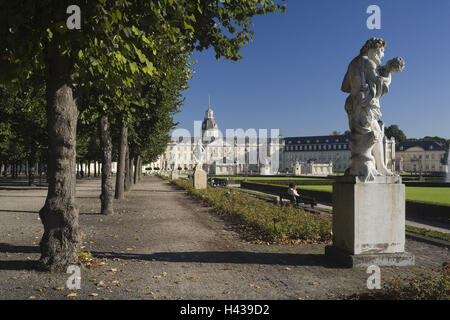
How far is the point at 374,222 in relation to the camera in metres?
6.73

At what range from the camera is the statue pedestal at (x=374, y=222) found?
667 centimetres

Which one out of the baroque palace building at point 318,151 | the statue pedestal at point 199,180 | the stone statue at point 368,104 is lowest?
the statue pedestal at point 199,180

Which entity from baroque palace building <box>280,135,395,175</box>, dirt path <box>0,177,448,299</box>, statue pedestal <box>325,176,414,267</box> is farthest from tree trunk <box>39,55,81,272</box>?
baroque palace building <box>280,135,395,175</box>

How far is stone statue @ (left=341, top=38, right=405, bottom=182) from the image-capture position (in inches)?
270

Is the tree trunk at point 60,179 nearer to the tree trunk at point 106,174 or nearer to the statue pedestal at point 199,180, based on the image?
the tree trunk at point 106,174

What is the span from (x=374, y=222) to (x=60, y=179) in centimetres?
569

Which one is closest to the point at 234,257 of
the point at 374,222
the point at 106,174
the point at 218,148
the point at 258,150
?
the point at 374,222

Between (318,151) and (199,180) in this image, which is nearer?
(199,180)

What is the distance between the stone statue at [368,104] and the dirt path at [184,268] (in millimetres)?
1948

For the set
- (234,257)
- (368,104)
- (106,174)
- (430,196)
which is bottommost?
(430,196)

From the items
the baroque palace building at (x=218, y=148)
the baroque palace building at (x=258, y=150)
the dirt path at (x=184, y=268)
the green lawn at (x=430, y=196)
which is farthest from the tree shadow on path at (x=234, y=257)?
the baroque palace building at (x=218, y=148)

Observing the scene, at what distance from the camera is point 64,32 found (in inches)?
202

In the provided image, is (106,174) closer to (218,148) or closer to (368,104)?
(368,104)
